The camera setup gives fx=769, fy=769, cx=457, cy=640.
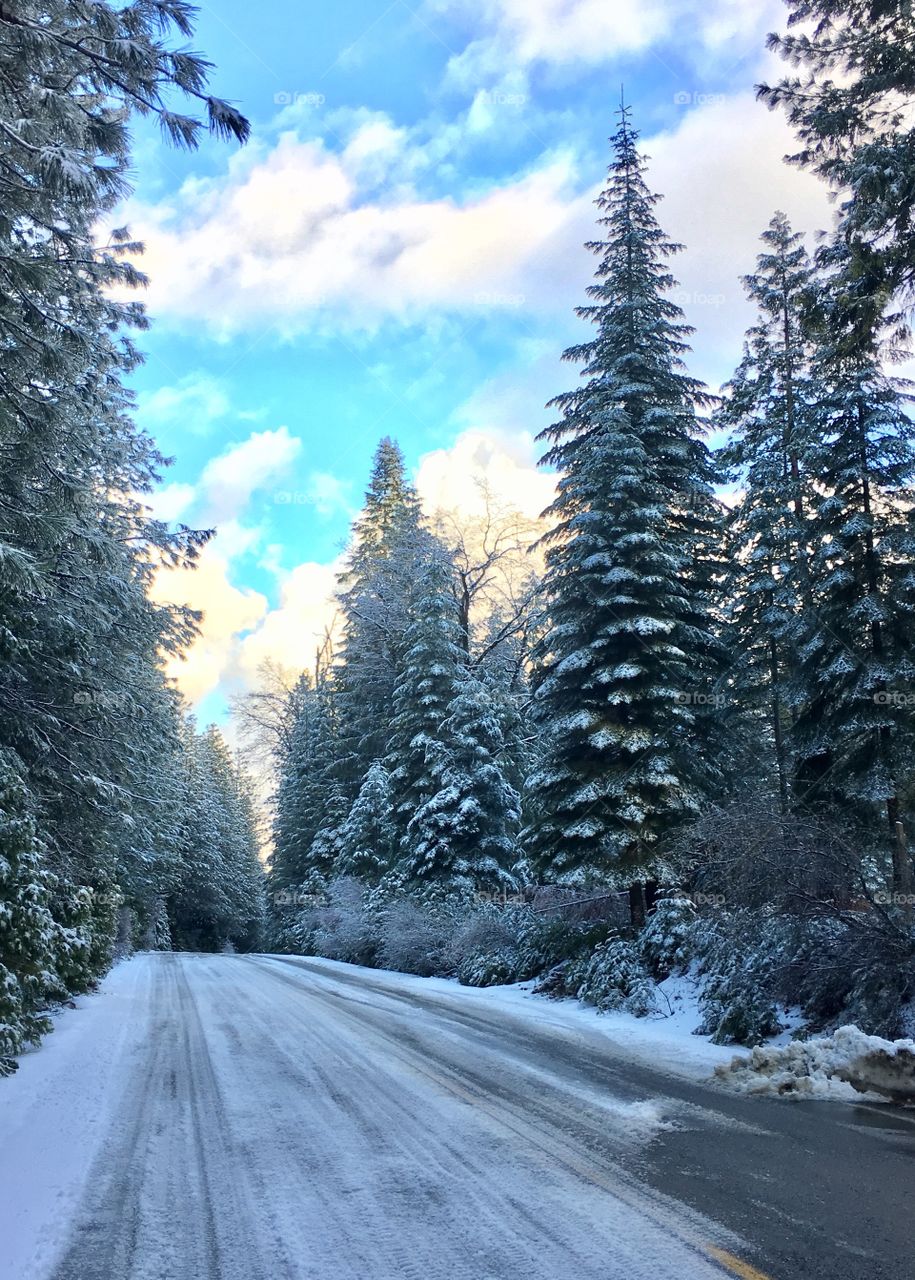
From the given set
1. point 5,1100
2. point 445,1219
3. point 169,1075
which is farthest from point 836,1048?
point 5,1100

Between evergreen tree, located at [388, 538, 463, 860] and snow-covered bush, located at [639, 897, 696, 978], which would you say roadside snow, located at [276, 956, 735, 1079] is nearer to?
snow-covered bush, located at [639, 897, 696, 978]

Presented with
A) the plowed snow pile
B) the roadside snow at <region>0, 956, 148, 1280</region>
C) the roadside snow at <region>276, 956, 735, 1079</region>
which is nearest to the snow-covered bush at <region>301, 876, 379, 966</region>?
the roadside snow at <region>276, 956, 735, 1079</region>

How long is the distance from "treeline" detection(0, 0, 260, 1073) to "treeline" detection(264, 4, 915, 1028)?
7.78 meters

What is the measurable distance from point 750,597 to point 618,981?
9.82m

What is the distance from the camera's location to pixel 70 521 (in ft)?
30.6

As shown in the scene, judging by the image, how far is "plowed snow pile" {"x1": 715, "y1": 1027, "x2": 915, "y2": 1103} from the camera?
6.21 metres

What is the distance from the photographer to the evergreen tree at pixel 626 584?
14.1m

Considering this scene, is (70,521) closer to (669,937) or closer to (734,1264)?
(734,1264)

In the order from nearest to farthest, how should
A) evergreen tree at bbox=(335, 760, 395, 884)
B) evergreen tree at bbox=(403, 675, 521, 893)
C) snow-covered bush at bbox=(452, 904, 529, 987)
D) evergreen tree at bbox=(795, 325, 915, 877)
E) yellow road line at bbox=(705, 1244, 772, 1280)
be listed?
yellow road line at bbox=(705, 1244, 772, 1280) → evergreen tree at bbox=(795, 325, 915, 877) → snow-covered bush at bbox=(452, 904, 529, 987) → evergreen tree at bbox=(403, 675, 521, 893) → evergreen tree at bbox=(335, 760, 395, 884)

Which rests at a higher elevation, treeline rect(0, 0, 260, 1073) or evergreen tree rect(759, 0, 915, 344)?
evergreen tree rect(759, 0, 915, 344)

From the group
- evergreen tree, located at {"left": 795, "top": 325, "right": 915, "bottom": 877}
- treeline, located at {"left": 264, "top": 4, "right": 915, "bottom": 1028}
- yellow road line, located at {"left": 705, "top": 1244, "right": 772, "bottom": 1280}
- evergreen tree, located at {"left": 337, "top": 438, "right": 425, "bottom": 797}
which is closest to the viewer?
yellow road line, located at {"left": 705, "top": 1244, "right": 772, "bottom": 1280}

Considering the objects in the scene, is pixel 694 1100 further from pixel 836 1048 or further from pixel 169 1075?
pixel 169 1075

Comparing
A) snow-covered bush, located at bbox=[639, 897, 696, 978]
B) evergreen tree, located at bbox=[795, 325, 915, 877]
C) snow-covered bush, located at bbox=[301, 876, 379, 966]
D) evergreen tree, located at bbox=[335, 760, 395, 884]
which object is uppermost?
evergreen tree, located at bbox=[795, 325, 915, 877]

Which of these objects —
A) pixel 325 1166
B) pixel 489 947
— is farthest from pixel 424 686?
pixel 325 1166
